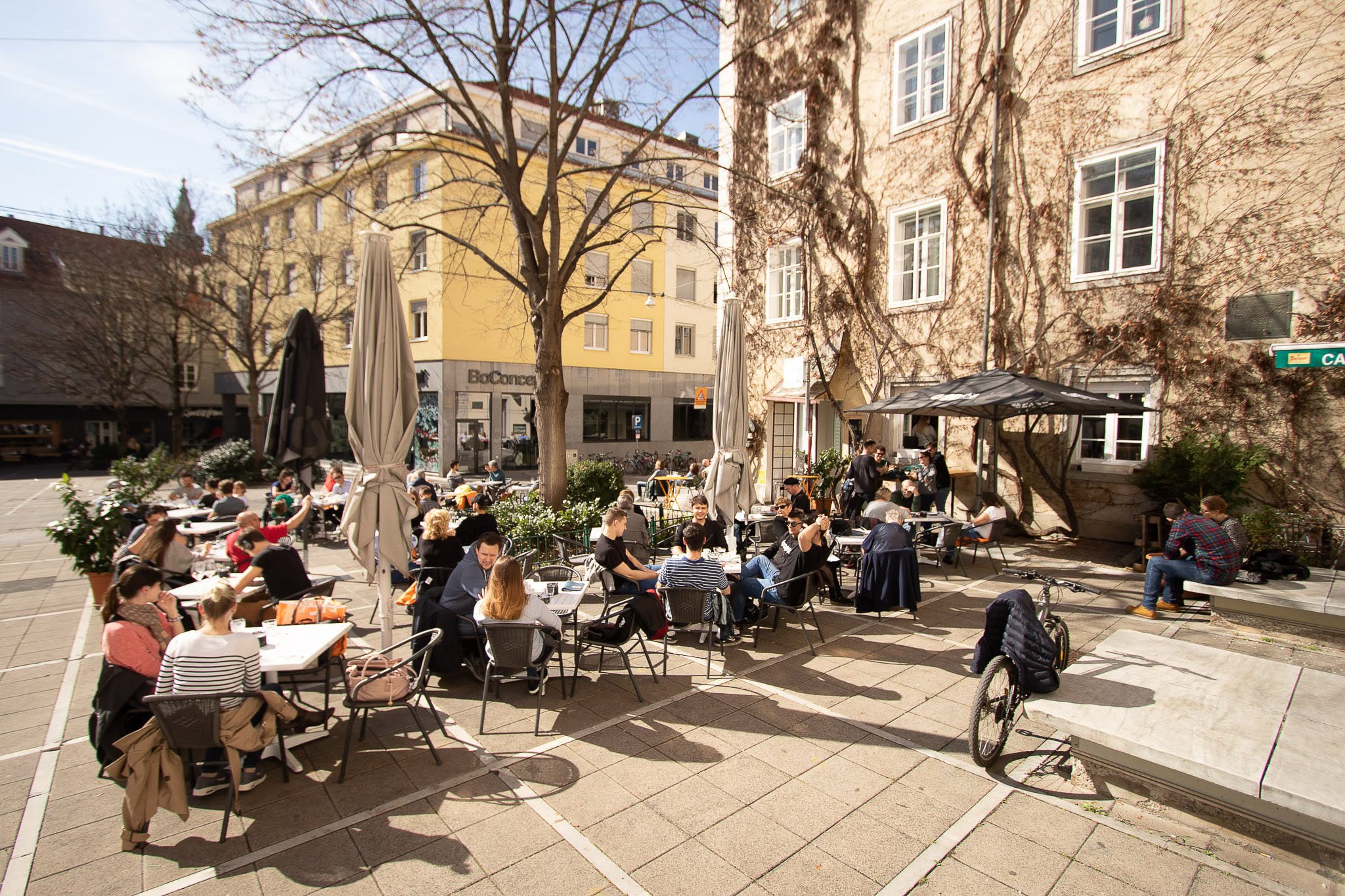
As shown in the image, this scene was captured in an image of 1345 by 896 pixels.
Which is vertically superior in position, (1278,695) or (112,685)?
(112,685)

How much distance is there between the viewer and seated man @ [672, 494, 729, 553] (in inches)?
272

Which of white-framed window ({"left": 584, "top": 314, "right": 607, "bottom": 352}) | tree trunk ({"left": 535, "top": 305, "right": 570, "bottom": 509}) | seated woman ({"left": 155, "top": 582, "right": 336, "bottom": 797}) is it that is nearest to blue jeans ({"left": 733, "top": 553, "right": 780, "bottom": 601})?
seated woman ({"left": 155, "top": 582, "right": 336, "bottom": 797})

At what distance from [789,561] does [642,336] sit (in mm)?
24717

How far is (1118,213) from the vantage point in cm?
1072

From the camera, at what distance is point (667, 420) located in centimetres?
3150

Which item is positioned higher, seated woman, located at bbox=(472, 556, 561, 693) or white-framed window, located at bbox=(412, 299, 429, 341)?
white-framed window, located at bbox=(412, 299, 429, 341)

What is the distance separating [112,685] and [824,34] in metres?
16.8

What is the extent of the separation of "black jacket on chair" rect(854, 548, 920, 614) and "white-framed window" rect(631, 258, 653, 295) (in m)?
23.5

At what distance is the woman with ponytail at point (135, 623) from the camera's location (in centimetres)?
376

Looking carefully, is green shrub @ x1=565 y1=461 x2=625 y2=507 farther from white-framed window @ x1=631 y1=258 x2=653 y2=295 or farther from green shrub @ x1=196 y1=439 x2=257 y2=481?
white-framed window @ x1=631 y1=258 x2=653 y2=295

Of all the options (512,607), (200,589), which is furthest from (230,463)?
(512,607)

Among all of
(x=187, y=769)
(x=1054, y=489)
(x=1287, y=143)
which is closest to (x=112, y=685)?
(x=187, y=769)

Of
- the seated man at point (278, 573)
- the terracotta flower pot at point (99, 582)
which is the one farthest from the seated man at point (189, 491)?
the seated man at point (278, 573)

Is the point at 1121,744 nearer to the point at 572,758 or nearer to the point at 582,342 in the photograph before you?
the point at 572,758
